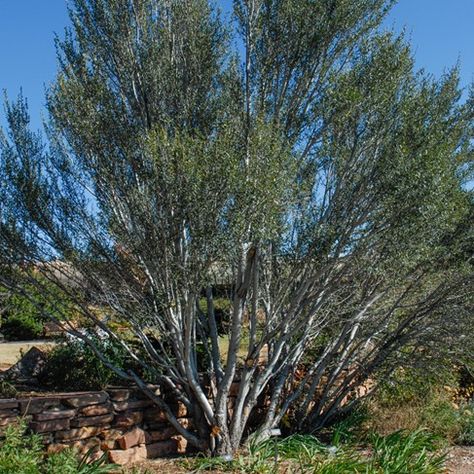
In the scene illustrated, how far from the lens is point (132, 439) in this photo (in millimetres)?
7430

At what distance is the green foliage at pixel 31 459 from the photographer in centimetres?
548

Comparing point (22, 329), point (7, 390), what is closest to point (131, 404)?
point (7, 390)

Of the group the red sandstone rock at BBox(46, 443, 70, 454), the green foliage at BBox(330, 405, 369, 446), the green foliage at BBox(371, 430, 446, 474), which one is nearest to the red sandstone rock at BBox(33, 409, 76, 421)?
the red sandstone rock at BBox(46, 443, 70, 454)

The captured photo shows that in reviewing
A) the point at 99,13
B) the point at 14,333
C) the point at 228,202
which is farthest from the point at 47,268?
the point at 14,333

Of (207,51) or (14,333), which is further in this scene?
(14,333)

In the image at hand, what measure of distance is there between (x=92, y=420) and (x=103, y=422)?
0.15 meters

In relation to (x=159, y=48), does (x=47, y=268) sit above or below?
below

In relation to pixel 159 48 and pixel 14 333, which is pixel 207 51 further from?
pixel 14 333

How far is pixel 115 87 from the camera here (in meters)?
8.01

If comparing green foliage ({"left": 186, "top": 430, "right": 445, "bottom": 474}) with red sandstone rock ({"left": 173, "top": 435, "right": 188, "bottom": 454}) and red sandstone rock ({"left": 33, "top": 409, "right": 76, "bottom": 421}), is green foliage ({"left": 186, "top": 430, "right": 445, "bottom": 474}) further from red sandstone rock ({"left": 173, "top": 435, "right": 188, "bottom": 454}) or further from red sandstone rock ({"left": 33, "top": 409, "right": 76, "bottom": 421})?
red sandstone rock ({"left": 33, "top": 409, "right": 76, "bottom": 421})

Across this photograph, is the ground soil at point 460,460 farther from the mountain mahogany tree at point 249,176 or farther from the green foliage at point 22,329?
the green foliage at point 22,329

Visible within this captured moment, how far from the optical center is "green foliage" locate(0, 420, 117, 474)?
5.48 meters

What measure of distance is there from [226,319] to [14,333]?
756cm

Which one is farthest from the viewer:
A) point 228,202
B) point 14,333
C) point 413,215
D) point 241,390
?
point 14,333
